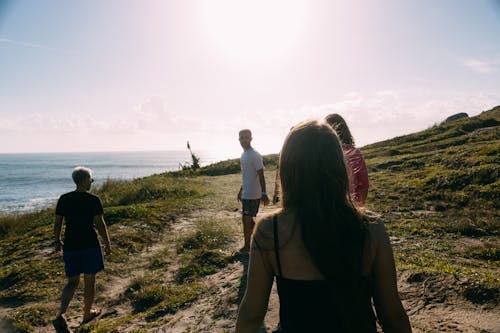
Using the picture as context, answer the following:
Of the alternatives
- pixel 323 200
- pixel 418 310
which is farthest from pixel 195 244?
pixel 323 200

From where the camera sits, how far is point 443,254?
6.27 metres

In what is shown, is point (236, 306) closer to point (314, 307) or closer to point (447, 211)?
point (314, 307)

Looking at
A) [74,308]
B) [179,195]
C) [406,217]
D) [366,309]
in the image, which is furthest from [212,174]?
[366,309]

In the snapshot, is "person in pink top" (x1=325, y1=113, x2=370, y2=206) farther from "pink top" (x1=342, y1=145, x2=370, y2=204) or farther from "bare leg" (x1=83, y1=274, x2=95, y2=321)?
"bare leg" (x1=83, y1=274, x2=95, y2=321)

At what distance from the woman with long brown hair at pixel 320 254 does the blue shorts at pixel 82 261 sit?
4.10 metres

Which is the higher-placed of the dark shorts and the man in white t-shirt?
the man in white t-shirt

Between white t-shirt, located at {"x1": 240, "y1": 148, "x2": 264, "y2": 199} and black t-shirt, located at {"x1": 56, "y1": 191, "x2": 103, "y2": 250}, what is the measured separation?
2789 millimetres

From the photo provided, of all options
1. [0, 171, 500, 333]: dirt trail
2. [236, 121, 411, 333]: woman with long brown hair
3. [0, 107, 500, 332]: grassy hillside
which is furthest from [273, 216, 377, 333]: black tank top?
[0, 107, 500, 332]: grassy hillside

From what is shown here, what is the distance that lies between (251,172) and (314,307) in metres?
5.08

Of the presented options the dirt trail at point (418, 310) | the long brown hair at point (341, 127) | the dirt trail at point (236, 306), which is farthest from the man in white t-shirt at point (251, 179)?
the long brown hair at point (341, 127)

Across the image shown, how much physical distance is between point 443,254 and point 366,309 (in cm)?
543

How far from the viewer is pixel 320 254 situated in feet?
5.35

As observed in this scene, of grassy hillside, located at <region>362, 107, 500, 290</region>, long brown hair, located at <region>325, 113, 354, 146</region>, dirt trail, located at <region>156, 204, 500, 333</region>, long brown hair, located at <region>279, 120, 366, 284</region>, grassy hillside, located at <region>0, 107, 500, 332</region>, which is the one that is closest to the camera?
long brown hair, located at <region>279, 120, 366, 284</region>

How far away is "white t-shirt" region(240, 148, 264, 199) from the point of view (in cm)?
671
